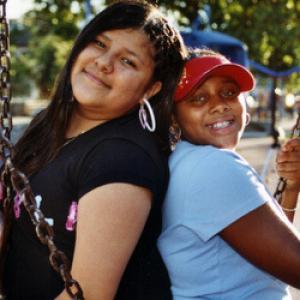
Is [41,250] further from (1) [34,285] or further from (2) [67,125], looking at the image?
(2) [67,125]

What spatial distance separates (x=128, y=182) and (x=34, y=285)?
49 cm

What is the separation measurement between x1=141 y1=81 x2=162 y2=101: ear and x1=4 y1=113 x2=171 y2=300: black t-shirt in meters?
0.10

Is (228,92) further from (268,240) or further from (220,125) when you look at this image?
(268,240)

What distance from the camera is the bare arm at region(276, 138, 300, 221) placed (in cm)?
240

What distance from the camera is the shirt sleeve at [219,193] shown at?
1.62 m

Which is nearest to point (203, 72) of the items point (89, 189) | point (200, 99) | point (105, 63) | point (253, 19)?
point (200, 99)

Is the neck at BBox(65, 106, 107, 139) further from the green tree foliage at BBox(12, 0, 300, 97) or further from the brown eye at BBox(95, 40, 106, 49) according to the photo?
the green tree foliage at BBox(12, 0, 300, 97)

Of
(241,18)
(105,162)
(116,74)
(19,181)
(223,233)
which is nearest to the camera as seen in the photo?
(19,181)

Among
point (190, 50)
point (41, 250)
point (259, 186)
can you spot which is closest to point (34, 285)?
point (41, 250)

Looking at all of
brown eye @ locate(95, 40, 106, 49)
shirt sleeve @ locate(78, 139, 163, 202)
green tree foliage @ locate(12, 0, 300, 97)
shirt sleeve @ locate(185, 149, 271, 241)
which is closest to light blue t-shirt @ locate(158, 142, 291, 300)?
shirt sleeve @ locate(185, 149, 271, 241)

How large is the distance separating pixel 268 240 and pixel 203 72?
67 cm

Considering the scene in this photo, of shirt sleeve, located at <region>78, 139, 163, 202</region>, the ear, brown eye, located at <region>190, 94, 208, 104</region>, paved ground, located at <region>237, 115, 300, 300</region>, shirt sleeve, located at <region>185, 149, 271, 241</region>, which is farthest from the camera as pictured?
paved ground, located at <region>237, 115, 300, 300</region>

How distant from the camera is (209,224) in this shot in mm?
1652

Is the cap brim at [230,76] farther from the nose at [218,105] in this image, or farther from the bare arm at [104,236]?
the bare arm at [104,236]
